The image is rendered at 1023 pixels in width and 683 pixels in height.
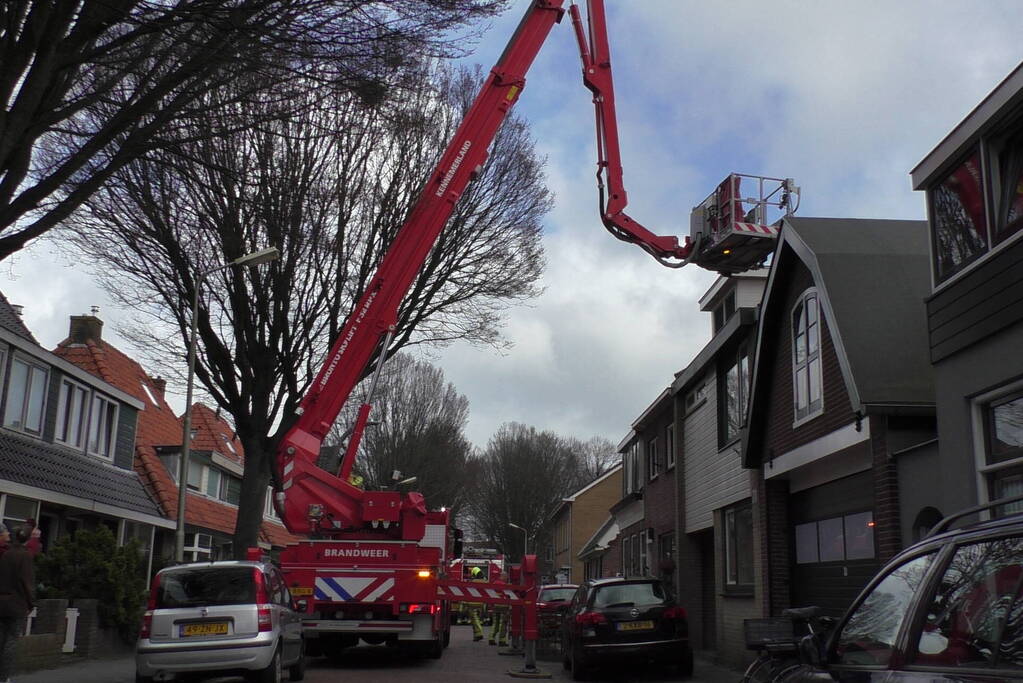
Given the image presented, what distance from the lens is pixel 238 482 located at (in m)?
36.7

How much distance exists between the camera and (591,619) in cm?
1491

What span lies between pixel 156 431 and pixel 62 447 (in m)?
9.74

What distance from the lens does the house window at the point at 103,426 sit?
22.8m

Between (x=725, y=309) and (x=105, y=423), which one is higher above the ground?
(x=725, y=309)

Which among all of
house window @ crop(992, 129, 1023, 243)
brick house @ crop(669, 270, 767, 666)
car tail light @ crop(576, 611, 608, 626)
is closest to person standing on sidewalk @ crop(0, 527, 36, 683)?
car tail light @ crop(576, 611, 608, 626)

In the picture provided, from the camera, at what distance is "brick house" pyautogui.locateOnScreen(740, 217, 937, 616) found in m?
11.4

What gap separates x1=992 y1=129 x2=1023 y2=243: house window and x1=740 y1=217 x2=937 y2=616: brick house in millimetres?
2404

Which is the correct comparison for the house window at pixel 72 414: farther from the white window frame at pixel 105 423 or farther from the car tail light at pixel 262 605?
the car tail light at pixel 262 605

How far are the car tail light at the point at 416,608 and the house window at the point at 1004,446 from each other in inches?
341

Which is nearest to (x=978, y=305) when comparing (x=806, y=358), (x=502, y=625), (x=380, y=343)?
(x=806, y=358)

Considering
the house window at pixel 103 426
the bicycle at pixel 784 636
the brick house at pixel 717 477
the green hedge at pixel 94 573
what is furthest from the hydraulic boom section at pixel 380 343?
the bicycle at pixel 784 636

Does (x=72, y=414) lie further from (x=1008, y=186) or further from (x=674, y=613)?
(x=1008, y=186)

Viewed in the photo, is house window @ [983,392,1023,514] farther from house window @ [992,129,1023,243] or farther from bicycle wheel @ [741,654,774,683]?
bicycle wheel @ [741,654,774,683]

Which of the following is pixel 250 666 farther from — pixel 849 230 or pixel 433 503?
pixel 433 503
